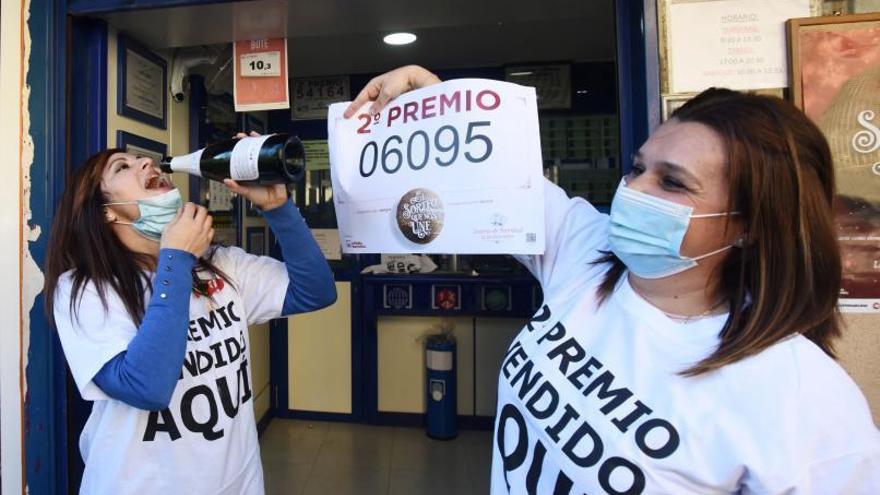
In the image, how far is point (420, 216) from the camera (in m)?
0.95

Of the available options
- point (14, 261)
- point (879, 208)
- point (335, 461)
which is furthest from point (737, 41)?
point (335, 461)

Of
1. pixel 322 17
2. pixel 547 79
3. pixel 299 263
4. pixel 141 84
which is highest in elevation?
pixel 547 79

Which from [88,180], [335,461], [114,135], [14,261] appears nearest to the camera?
[88,180]

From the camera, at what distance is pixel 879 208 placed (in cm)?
98

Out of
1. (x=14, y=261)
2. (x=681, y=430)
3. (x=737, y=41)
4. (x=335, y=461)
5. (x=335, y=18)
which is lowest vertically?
(x=335, y=461)

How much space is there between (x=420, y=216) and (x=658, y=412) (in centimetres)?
53

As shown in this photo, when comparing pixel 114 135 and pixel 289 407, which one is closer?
pixel 114 135

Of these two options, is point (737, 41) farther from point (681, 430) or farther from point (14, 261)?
point (14, 261)

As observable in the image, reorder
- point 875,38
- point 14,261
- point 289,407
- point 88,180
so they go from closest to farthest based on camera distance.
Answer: point 875,38 → point 88,180 → point 14,261 → point 289,407

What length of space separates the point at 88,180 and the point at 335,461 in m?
2.21

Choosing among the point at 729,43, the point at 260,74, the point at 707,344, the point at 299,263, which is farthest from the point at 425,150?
the point at 260,74

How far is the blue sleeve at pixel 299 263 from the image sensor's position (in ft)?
3.78

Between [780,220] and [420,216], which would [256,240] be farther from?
[780,220]

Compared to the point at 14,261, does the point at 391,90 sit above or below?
above
